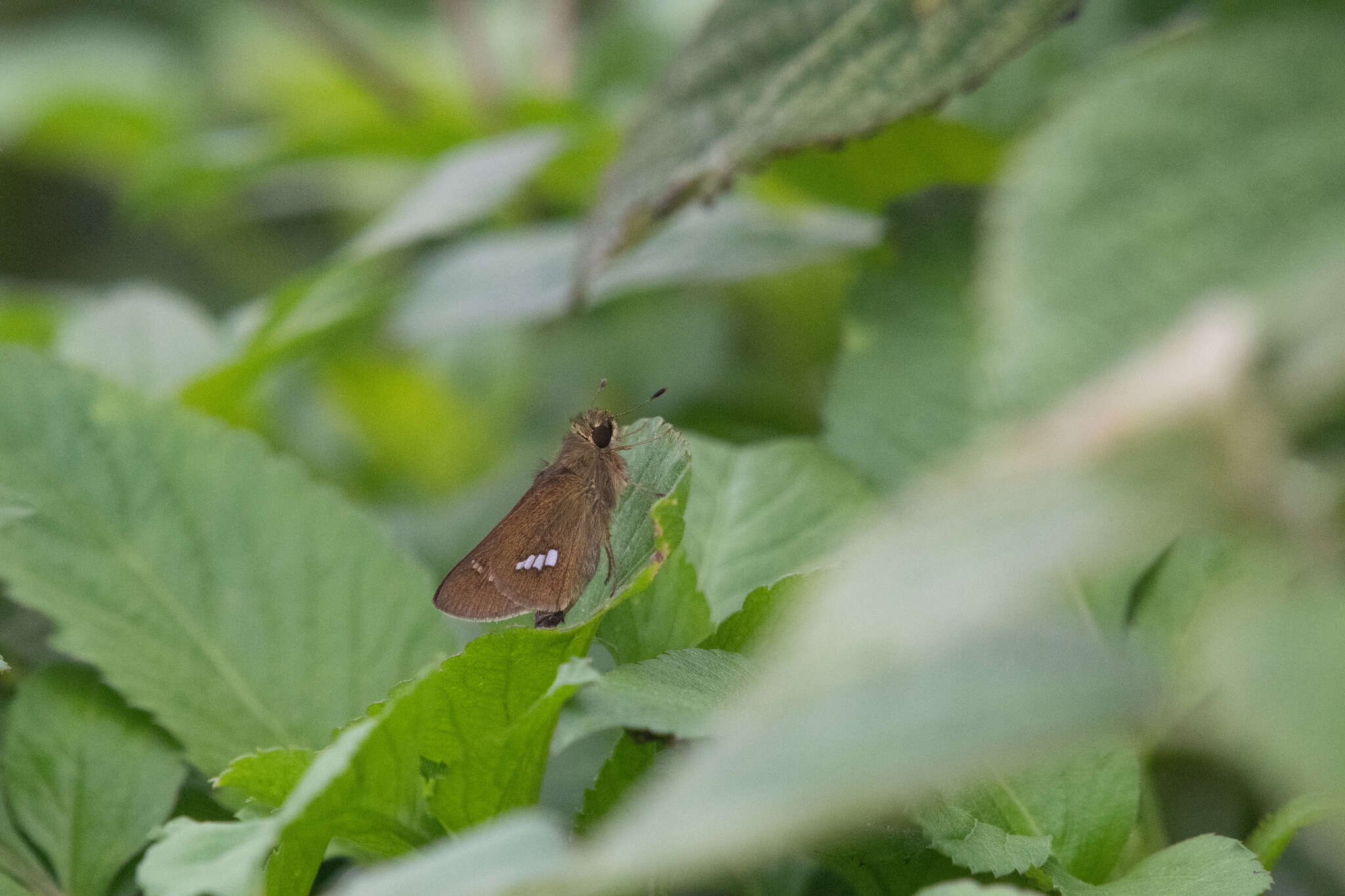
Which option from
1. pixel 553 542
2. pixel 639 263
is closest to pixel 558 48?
pixel 639 263

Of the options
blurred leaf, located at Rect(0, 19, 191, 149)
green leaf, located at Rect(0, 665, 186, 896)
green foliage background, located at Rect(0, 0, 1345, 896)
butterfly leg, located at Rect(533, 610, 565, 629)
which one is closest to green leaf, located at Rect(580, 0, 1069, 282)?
green foliage background, located at Rect(0, 0, 1345, 896)

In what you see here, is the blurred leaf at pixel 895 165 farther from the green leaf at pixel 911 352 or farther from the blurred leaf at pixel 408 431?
the blurred leaf at pixel 408 431

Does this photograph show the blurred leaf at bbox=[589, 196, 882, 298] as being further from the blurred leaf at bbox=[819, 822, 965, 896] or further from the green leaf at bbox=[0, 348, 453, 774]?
the blurred leaf at bbox=[819, 822, 965, 896]

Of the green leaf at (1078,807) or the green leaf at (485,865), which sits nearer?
the green leaf at (485,865)

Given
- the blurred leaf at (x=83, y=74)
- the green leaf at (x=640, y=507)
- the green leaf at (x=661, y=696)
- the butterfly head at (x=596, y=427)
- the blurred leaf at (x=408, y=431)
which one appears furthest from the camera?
the blurred leaf at (x=83, y=74)

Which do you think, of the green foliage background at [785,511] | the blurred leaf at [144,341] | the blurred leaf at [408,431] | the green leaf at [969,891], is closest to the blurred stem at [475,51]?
the green foliage background at [785,511]

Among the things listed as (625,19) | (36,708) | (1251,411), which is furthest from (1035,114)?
(625,19)
